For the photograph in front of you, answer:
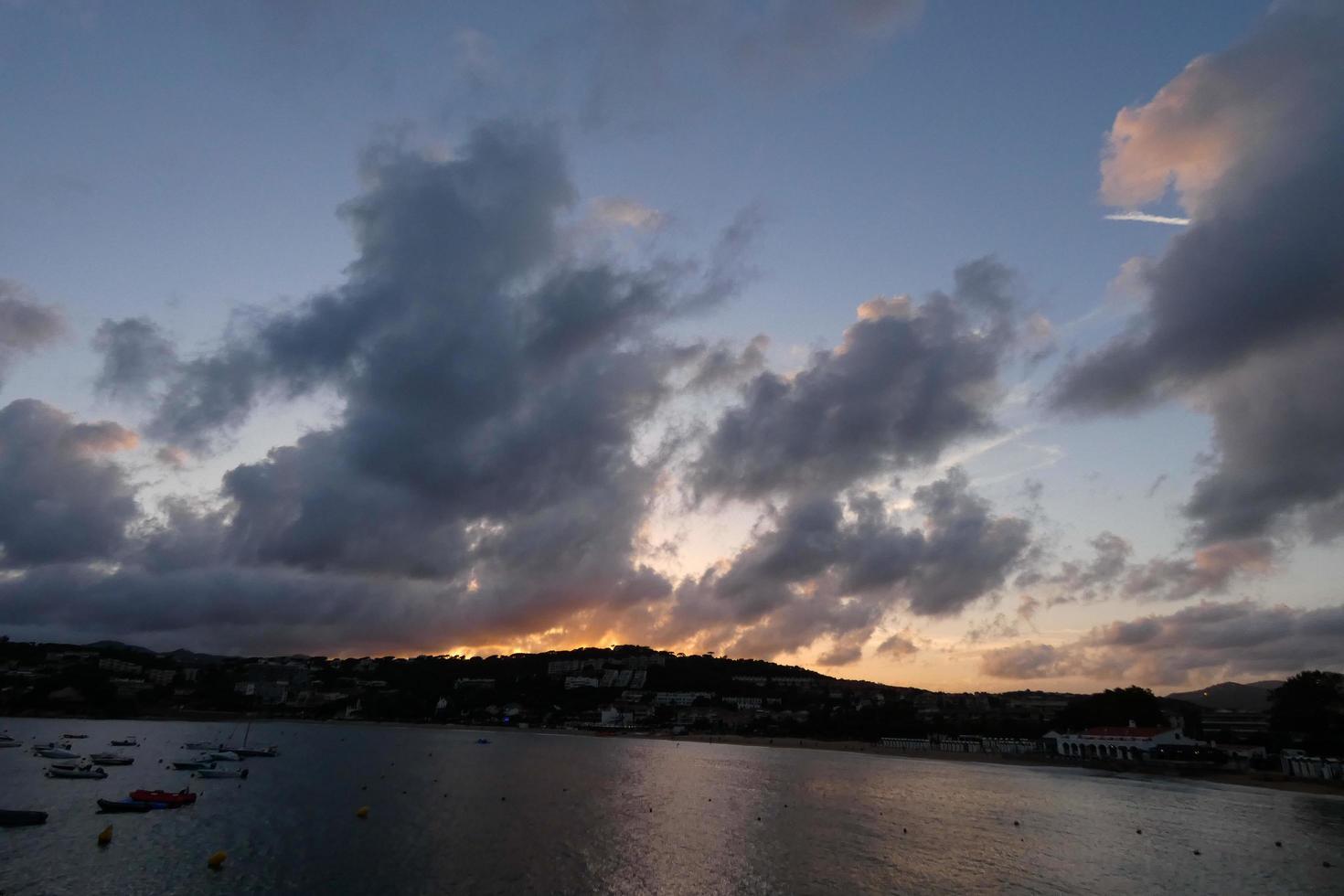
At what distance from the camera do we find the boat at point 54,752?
82.1m

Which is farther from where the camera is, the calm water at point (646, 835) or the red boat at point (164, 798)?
the red boat at point (164, 798)

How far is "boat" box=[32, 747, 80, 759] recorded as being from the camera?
8206 cm

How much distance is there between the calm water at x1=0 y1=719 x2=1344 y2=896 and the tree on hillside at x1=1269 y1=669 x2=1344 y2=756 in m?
14.5

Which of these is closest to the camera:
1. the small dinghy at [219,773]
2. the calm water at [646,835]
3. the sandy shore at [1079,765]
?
the calm water at [646,835]

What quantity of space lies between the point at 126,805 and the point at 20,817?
6684 mm

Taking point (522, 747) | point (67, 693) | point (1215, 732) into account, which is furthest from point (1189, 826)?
point (67, 693)

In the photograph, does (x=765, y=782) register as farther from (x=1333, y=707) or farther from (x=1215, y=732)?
(x=1215, y=732)

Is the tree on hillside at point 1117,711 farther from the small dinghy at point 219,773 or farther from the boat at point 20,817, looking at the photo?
the boat at point 20,817

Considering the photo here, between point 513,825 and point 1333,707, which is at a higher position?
point 1333,707

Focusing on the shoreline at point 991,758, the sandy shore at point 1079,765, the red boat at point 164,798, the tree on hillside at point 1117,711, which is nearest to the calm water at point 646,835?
the red boat at point 164,798

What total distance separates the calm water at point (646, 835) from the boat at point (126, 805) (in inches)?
47.0

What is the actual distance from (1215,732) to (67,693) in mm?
262777

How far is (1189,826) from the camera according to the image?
5856cm

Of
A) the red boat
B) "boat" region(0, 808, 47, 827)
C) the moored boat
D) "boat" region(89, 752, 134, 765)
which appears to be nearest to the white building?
the red boat
